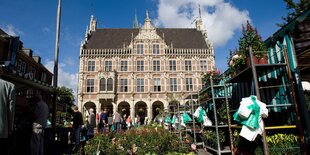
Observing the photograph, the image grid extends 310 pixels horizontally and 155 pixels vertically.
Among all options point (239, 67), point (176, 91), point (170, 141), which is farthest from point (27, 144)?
point (176, 91)

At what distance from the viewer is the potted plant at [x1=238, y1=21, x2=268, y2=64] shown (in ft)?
16.1

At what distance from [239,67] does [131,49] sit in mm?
26560

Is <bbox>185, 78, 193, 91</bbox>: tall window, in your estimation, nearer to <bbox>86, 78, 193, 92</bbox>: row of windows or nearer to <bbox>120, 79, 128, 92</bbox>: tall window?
<bbox>86, 78, 193, 92</bbox>: row of windows

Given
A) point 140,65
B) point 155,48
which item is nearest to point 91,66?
point 140,65

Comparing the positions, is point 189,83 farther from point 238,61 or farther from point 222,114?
point 238,61

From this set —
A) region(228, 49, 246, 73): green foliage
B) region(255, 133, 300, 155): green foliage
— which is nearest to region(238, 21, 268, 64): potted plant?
region(228, 49, 246, 73): green foliage

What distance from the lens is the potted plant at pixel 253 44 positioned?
4.92 m

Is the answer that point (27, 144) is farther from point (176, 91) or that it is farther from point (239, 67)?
point (176, 91)

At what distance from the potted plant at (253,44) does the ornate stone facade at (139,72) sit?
22.9 m

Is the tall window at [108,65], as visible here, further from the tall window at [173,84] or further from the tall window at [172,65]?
the tall window at [173,84]

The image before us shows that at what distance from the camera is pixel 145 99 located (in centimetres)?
2970

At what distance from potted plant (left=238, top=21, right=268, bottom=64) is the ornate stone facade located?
22.9 metres

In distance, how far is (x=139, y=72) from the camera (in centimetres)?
3041

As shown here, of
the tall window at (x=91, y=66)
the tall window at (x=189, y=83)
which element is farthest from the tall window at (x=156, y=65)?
the tall window at (x=91, y=66)
